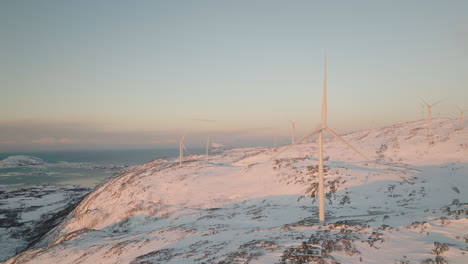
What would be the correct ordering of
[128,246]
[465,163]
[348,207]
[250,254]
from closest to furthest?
[250,254] < [128,246] < [348,207] < [465,163]

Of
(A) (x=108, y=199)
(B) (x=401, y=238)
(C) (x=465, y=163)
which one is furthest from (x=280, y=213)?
(A) (x=108, y=199)

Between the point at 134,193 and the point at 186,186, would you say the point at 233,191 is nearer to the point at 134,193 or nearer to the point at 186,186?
the point at 186,186

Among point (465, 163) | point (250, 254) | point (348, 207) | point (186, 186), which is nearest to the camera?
point (250, 254)

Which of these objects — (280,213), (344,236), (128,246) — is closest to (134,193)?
(128,246)

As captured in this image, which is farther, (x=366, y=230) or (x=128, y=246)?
(x=128, y=246)

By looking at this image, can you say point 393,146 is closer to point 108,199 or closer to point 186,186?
point 186,186

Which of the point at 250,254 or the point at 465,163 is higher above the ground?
the point at 465,163

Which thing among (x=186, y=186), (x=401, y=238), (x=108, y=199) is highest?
(x=401, y=238)
